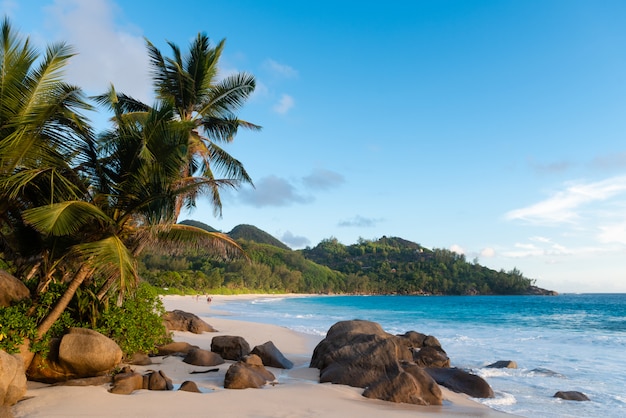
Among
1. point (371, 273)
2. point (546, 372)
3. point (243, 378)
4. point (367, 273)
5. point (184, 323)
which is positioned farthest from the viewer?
point (367, 273)

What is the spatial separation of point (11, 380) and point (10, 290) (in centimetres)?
217

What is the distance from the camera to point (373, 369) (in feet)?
30.5

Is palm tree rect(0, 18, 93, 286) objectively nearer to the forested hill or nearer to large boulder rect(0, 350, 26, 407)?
large boulder rect(0, 350, 26, 407)

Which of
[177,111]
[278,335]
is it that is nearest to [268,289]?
[278,335]

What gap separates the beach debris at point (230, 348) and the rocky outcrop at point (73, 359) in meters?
4.25

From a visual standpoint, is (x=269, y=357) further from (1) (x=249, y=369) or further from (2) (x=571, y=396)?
(2) (x=571, y=396)

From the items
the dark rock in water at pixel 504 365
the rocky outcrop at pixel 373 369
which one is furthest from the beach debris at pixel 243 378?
the dark rock in water at pixel 504 365

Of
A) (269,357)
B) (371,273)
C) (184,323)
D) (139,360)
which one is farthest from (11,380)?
(371,273)

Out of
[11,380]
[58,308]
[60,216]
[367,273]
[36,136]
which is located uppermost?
[367,273]

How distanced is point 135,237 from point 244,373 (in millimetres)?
3731

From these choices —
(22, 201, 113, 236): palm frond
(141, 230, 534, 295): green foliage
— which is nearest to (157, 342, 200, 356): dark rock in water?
(22, 201, 113, 236): palm frond

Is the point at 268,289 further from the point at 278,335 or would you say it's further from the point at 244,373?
the point at 244,373

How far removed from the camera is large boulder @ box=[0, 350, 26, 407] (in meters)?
6.11

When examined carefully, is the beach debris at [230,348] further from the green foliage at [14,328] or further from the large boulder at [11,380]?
the large boulder at [11,380]
